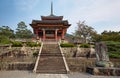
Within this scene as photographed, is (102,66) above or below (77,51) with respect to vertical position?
below

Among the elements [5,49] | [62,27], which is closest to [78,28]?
[62,27]

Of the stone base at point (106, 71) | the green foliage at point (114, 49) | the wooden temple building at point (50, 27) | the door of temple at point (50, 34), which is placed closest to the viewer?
the stone base at point (106, 71)

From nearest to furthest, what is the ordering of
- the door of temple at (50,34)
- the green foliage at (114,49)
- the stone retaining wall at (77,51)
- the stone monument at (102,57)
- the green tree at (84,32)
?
the stone monument at (102,57)
the stone retaining wall at (77,51)
the green foliage at (114,49)
the door of temple at (50,34)
the green tree at (84,32)

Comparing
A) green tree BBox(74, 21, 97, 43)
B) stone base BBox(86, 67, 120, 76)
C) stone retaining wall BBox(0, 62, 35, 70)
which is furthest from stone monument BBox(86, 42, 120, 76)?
green tree BBox(74, 21, 97, 43)

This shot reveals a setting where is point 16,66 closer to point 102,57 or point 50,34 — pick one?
point 102,57

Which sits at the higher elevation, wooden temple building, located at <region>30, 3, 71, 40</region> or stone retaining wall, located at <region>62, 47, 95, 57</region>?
wooden temple building, located at <region>30, 3, 71, 40</region>

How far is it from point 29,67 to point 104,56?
8212mm

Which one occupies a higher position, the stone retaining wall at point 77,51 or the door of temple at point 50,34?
the door of temple at point 50,34

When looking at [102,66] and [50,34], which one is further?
[50,34]

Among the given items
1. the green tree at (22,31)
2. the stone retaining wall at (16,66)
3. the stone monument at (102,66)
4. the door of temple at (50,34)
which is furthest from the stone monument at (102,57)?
the green tree at (22,31)

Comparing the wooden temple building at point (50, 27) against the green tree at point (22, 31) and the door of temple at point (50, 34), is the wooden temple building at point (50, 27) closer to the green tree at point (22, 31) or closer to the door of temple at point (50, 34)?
the door of temple at point (50, 34)

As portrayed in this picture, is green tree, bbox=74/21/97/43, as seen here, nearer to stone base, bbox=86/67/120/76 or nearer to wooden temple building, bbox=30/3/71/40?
wooden temple building, bbox=30/3/71/40

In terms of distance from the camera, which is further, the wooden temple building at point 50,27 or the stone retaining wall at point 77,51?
the wooden temple building at point 50,27

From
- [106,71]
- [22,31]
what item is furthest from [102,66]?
[22,31]
